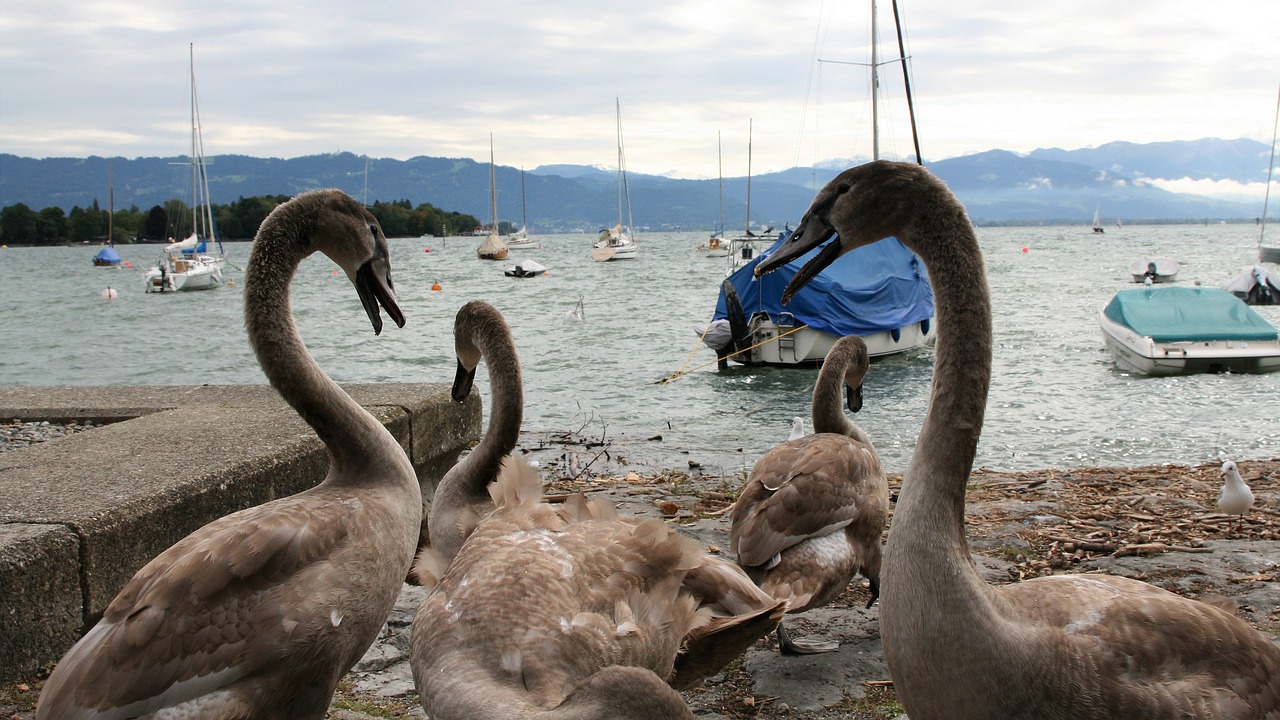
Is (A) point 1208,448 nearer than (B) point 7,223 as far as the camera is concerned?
Yes

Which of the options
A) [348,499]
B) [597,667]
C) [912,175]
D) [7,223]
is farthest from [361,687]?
[7,223]

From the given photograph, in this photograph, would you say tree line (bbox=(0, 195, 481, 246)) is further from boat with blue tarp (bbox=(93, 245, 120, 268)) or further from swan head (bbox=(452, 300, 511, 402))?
swan head (bbox=(452, 300, 511, 402))

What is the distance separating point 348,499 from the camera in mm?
3480

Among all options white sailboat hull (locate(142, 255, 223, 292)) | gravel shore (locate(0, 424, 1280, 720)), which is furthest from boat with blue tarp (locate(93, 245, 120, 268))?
gravel shore (locate(0, 424, 1280, 720))

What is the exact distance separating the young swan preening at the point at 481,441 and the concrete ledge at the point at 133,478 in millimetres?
896

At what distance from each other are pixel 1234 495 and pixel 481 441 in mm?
5234

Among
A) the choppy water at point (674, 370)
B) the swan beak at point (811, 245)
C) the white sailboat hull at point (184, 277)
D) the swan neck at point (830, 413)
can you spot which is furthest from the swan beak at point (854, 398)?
the white sailboat hull at point (184, 277)

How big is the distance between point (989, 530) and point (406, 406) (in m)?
4.05

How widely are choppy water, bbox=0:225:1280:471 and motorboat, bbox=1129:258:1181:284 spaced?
0.87 metres

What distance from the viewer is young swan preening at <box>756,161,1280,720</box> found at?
2.54 meters

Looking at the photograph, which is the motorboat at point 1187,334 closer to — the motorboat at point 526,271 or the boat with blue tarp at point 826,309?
the boat with blue tarp at point 826,309

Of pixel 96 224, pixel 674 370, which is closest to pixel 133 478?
pixel 674 370

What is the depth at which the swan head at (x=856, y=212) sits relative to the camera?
9.39ft

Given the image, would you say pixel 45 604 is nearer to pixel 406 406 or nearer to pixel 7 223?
Result: pixel 406 406
